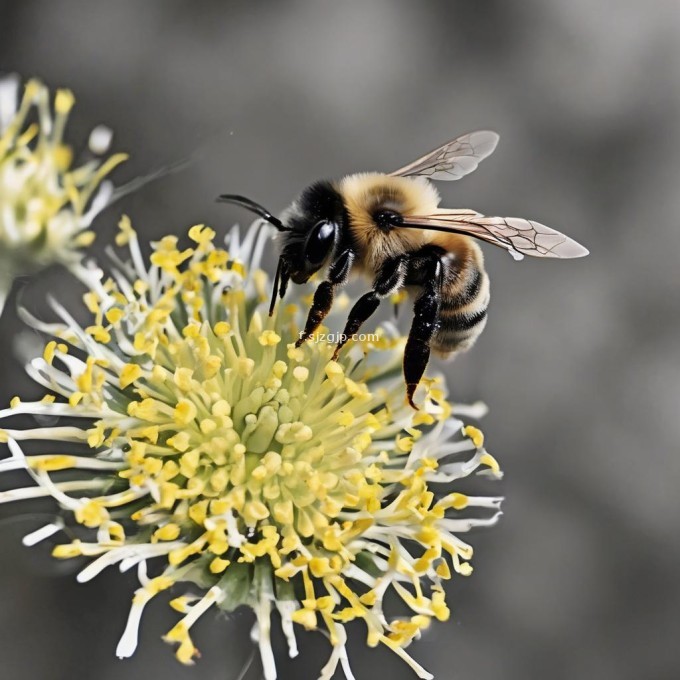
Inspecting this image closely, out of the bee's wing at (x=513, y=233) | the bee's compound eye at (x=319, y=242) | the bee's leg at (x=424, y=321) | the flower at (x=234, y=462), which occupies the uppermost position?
the bee's wing at (x=513, y=233)

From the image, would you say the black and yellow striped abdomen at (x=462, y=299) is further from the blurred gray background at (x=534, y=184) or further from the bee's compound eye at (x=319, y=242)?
the blurred gray background at (x=534, y=184)

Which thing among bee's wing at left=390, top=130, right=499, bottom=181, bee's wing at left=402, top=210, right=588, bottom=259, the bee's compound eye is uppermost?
bee's wing at left=390, top=130, right=499, bottom=181

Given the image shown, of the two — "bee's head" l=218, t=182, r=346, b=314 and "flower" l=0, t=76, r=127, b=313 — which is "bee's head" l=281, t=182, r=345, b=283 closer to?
"bee's head" l=218, t=182, r=346, b=314

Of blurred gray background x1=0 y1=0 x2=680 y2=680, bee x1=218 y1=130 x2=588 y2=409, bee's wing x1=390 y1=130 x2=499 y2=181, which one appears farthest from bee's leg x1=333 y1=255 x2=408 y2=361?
blurred gray background x1=0 y1=0 x2=680 y2=680

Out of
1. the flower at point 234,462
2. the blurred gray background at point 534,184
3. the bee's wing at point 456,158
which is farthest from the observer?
the blurred gray background at point 534,184

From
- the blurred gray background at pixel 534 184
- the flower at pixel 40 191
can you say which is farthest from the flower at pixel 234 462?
the blurred gray background at pixel 534 184

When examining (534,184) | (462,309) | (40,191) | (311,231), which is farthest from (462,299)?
(534,184)

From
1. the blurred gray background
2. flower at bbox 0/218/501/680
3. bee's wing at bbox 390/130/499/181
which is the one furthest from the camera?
the blurred gray background

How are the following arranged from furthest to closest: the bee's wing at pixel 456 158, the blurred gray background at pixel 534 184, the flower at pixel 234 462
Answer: the blurred gray background at pixel 534 184 < the bee's wing at pixel 456 158 < the flower at pixel 234 462
